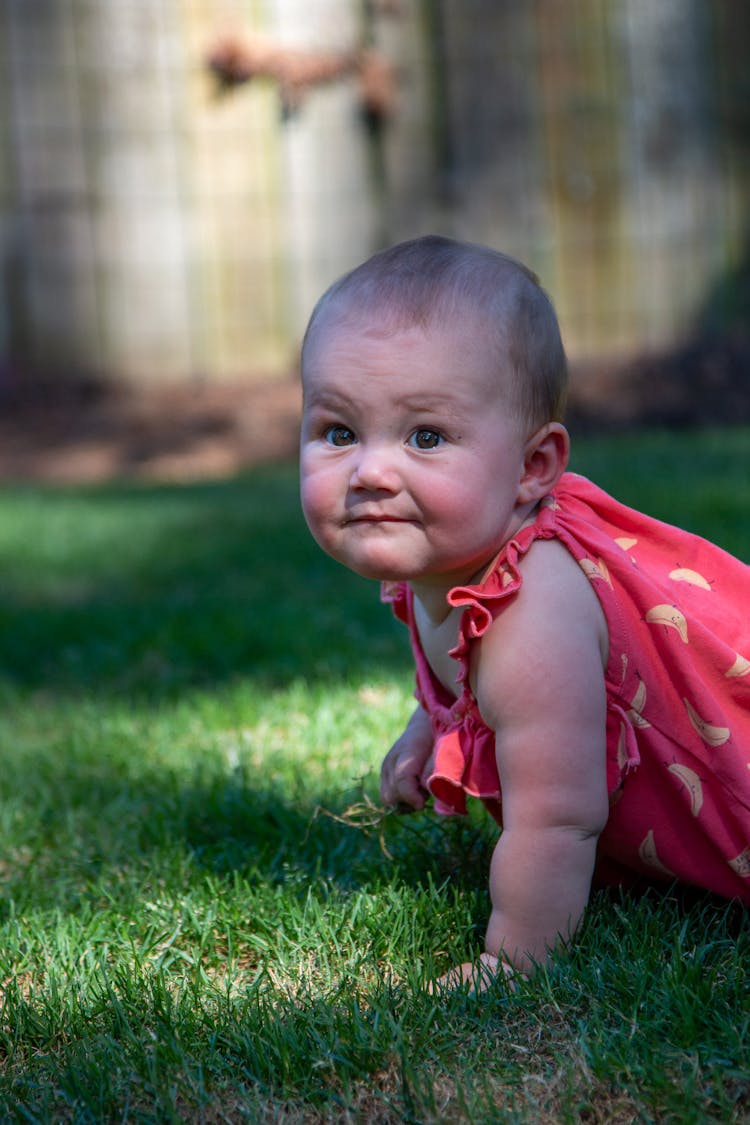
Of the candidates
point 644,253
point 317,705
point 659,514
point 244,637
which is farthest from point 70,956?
point 644,253

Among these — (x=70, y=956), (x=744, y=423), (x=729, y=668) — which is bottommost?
(x=744, y=423)

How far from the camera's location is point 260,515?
20.5 ft

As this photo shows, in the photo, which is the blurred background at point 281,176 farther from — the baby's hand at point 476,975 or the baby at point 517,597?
the baby's hand at point 476,975

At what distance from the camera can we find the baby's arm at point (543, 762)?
1.82m

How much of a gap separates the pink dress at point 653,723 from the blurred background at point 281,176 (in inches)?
296

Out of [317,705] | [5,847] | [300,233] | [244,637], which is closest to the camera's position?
[5,847]

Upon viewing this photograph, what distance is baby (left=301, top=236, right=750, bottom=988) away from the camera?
1.83 metres

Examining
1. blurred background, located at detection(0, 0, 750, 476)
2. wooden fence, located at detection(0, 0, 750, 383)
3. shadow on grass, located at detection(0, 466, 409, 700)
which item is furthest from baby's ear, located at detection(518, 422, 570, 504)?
wooden fence, located at detection(0, 0, 750, 383)

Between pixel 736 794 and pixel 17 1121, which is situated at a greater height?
pixel 736 794

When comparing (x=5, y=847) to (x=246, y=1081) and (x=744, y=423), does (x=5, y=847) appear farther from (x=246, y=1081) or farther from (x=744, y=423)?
(x=744, y=423)

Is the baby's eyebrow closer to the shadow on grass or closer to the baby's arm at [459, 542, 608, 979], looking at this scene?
the baby's arm at [459, 542, 608, 979]

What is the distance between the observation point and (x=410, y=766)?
2.20 m

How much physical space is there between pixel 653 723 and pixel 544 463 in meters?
0.41

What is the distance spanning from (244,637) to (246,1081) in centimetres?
254
